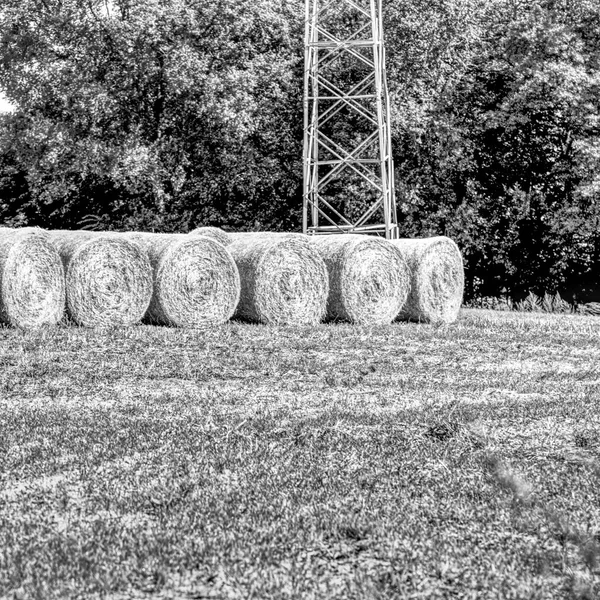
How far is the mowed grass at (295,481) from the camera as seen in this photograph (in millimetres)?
4938

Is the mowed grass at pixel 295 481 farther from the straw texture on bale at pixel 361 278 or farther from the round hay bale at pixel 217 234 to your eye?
the round hay bale at pixel 217 234

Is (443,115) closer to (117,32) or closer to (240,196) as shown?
(240,196)

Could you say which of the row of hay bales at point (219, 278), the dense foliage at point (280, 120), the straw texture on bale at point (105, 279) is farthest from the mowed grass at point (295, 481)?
the dense foliage at point (280, 120)

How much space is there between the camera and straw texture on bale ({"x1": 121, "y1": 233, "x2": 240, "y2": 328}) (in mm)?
18203

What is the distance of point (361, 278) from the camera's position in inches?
789

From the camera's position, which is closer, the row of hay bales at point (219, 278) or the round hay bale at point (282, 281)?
the row of hay bales at point (219, 278)

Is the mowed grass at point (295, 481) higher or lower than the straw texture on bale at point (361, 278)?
lower

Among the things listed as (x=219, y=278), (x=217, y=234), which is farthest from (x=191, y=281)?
(x=217, y=234)

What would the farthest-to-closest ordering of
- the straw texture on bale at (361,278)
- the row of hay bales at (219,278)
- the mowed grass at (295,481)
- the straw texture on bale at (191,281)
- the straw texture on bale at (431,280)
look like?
1. the straw texture on bale at (431,280)
2. the straw texture on bale at (361,278)
3. the straw texture on bale at (191,281)
4. the row of hay bales at (219,278)
5. the mowed grass at (295,481)

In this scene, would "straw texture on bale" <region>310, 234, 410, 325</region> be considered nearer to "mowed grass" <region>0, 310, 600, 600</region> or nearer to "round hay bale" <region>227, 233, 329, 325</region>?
"round hay bale" <region>227, 233, 329, 325</region>

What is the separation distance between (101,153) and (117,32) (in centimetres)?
328

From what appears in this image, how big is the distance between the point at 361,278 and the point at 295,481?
13.6 meters

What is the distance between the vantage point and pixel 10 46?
29234mm

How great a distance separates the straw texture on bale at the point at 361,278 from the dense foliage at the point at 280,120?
907 cm
